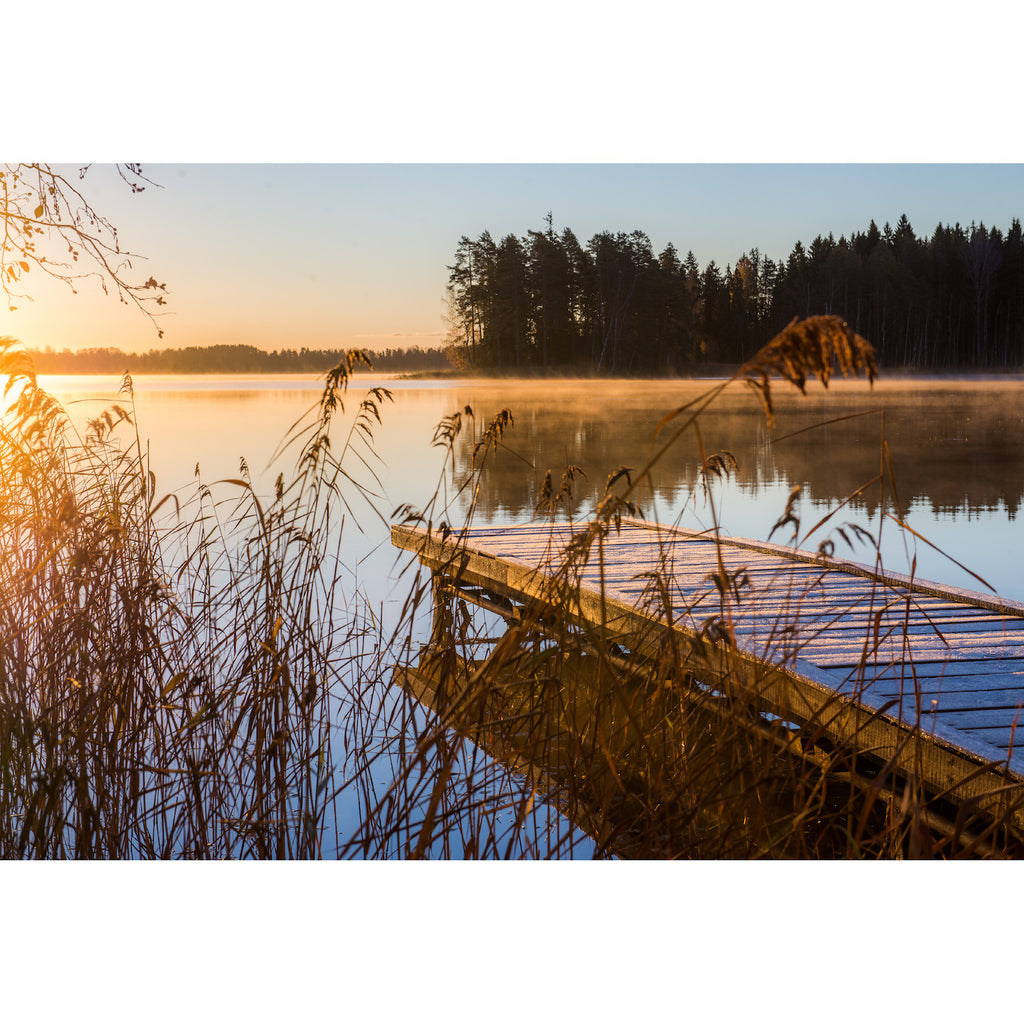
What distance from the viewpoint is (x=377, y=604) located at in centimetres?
374

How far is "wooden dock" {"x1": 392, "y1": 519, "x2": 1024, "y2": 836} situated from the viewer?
1.54 m

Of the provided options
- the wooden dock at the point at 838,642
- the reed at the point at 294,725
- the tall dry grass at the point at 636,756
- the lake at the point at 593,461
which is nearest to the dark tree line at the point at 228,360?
the lake at the point at 593,461

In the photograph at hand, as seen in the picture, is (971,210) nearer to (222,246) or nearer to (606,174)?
(606,174)

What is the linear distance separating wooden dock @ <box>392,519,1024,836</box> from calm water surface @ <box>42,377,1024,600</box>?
1.34 ft

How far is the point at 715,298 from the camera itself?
5.87 metres

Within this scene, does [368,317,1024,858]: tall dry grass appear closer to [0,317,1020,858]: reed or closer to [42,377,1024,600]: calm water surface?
[0,317,1020,858]: reed

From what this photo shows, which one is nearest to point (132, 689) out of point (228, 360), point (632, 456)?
point (228, 360)

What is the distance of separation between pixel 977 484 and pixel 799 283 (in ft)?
7.71

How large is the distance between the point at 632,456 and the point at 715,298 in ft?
5.67

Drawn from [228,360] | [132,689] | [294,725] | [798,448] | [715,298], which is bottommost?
[294,725]

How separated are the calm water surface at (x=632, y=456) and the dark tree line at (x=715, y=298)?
8.8 inches

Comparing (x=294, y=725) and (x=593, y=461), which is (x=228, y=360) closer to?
(x=294, y=725)

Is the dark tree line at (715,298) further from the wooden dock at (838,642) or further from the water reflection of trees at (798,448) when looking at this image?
the wooden dock at (838,642)
